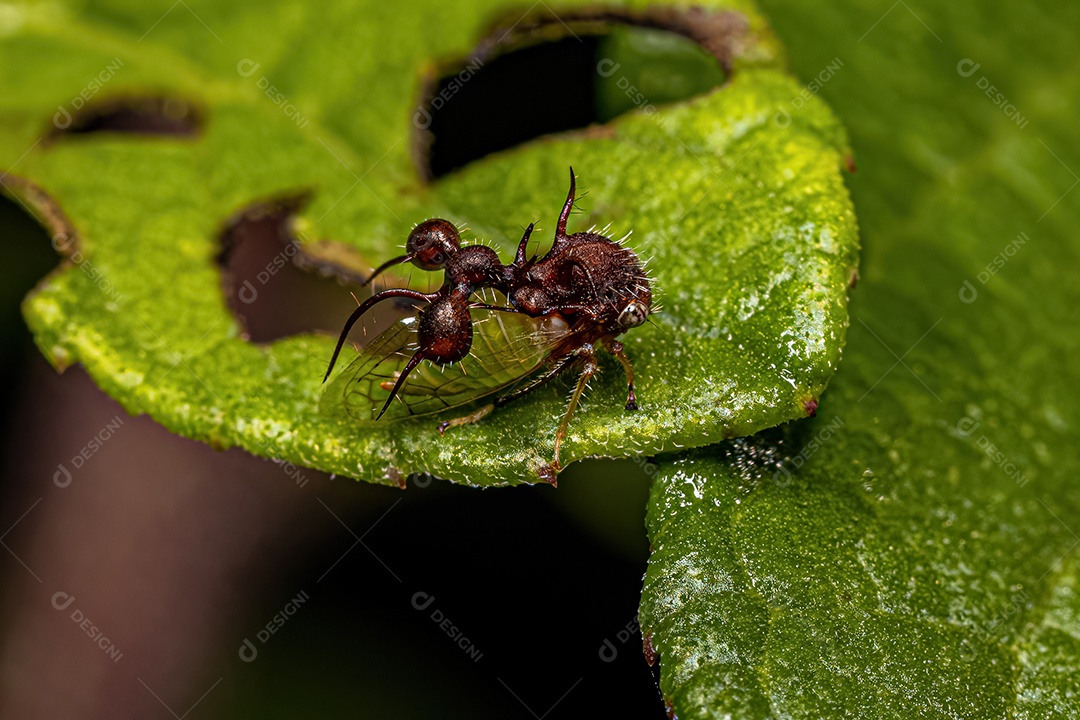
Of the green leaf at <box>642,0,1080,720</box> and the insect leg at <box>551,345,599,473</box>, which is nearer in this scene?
the green leaf at <box>642,0,1080,720</box>

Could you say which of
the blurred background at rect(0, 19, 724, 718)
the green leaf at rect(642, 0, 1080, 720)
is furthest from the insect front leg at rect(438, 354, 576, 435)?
the blurred background at rect(0, 19, 724, 718)

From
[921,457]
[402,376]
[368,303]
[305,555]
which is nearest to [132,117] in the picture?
[368,303]

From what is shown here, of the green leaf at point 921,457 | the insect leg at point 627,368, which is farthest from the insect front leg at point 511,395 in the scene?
the green leaf at point 921,457

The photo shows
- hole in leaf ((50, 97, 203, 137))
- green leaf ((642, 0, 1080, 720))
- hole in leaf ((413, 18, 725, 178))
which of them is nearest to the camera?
green leaf ((642, 0, 1080, 720))

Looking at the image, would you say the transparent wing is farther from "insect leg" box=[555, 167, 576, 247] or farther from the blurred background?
the blurred background

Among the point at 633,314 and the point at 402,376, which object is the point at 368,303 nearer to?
the point at 402,376

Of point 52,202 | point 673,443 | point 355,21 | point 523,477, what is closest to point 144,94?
point 52,202

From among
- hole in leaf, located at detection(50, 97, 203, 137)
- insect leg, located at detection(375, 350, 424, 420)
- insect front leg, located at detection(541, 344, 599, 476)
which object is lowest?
insect front leg, located at detection(541, 344, 599, 476)

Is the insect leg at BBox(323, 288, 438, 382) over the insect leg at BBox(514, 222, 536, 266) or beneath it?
over
